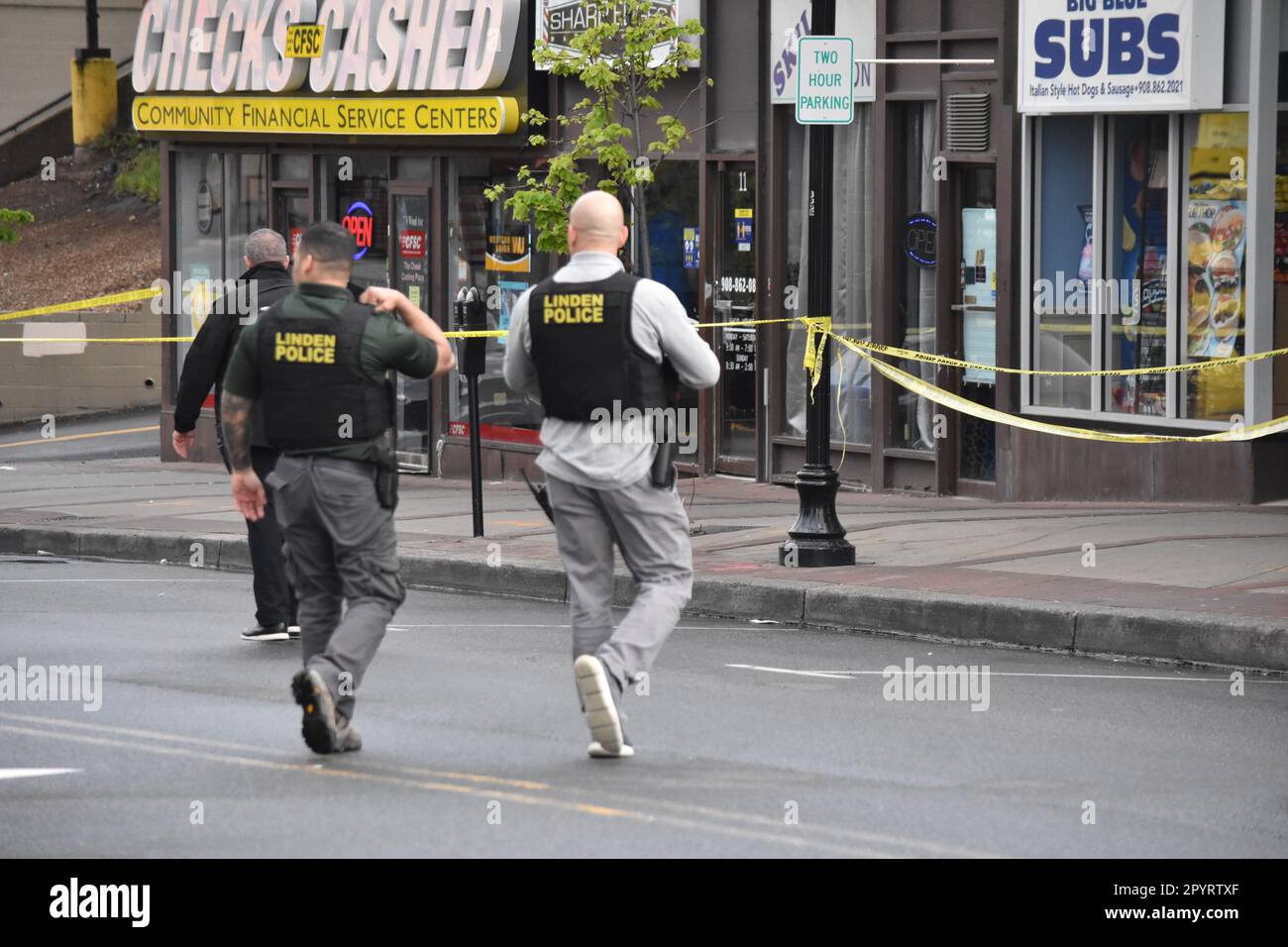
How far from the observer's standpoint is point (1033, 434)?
50.5 feet

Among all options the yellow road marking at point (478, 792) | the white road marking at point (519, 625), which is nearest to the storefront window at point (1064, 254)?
the white road marking at point (519, 625)

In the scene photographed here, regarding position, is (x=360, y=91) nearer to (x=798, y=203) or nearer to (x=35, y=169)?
(x=798, y=203)

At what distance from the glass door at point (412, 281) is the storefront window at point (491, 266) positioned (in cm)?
30

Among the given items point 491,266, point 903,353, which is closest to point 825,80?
point 903,353

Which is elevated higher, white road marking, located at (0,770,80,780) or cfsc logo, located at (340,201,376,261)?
cfsc logo, located at (340,201,376,261)

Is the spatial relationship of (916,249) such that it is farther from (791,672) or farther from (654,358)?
(654,358)

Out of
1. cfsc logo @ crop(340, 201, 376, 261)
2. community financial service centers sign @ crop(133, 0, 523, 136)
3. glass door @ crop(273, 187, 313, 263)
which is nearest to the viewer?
community financial service centers sign @ crop(133, 0, 523, 136)

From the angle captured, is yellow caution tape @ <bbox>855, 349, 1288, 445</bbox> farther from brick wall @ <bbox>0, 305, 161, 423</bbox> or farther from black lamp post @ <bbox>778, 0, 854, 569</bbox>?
brick wall @ <bbox>0, 305, 161, 423</bbox>

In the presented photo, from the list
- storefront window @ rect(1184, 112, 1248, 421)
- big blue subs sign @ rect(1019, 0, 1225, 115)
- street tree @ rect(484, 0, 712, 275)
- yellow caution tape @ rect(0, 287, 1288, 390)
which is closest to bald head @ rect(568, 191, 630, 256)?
yellow caution tape @ rect(0, 287, 1288, 390)

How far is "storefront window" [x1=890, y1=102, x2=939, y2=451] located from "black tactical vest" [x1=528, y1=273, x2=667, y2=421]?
Answer: 872 centimetres

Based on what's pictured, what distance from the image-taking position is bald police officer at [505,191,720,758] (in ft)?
24.9

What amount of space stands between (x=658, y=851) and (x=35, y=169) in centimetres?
2817

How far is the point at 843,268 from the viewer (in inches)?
667

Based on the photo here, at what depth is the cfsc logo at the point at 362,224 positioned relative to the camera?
2019cm
